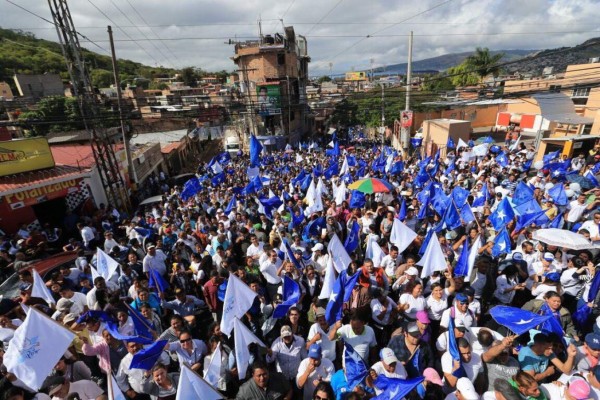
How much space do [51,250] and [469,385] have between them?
11.0m

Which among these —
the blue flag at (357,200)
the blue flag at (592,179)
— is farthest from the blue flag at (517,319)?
the blue flag at (592,179)

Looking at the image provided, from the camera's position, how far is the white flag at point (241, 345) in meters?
3.95

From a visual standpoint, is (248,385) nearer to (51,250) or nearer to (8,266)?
(8,266)

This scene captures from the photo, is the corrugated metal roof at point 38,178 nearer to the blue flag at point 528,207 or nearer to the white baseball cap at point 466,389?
the white baseball cap at point 466,389

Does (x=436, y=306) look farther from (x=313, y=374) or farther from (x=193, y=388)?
(x=193, y=388)

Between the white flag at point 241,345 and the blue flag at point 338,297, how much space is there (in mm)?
1159

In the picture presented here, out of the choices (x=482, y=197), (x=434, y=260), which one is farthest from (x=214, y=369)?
(x=482, y=197)

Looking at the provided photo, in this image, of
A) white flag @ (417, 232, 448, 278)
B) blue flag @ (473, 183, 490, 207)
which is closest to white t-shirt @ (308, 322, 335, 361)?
white flag @ (417, 232, 448, 278)

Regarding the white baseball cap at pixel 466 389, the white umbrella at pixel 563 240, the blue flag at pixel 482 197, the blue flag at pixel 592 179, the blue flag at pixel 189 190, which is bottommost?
the blue flag at pixel 189 190

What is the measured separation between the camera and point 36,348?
3713mm

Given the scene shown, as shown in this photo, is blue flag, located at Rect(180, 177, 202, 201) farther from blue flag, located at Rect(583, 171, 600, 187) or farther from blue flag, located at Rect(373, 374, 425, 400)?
blue flag, located at Rect(583, 171, 600, 187)

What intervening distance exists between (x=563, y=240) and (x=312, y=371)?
4608 millimetres

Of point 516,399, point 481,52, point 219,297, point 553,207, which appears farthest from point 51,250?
point 481,52

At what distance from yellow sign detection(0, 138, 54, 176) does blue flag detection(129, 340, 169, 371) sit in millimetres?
11851
